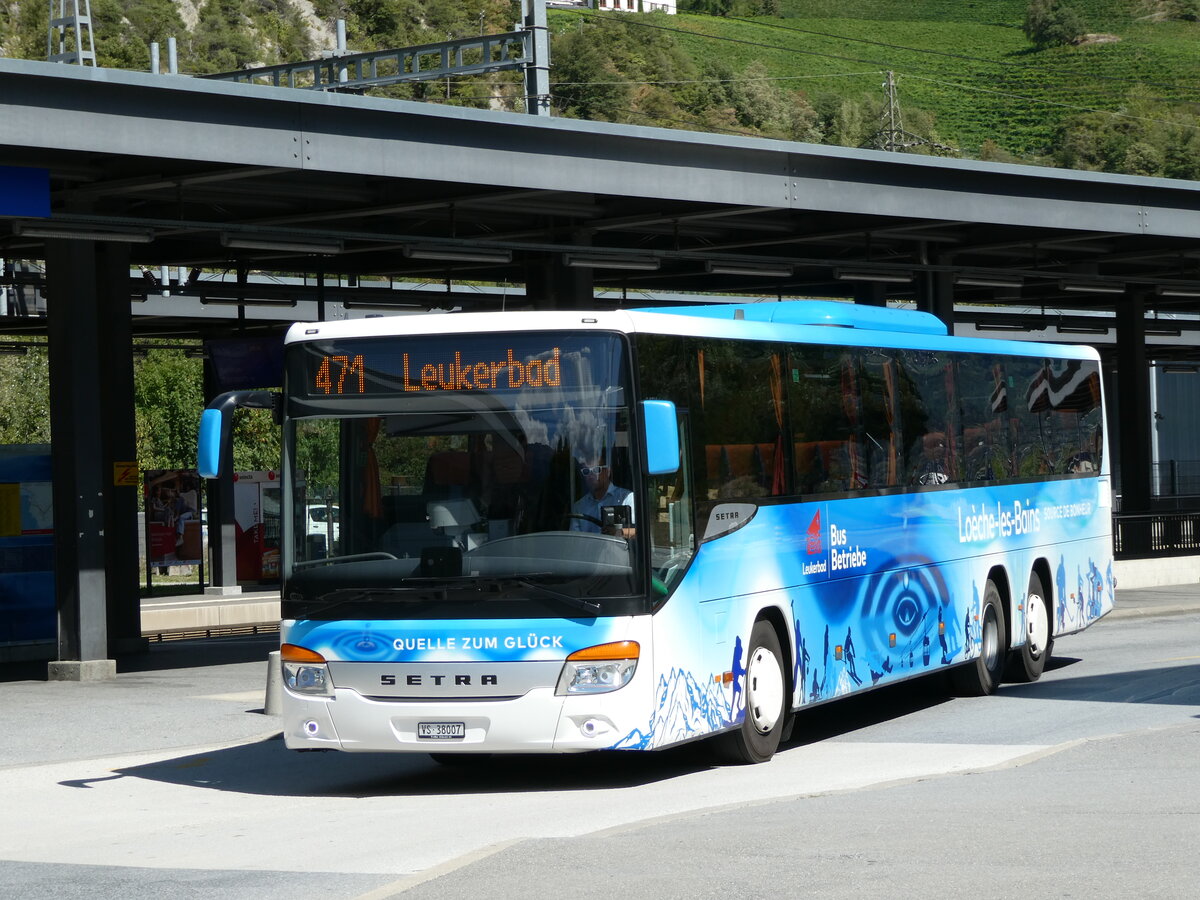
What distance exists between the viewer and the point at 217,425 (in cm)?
1047

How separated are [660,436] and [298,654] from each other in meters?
2.60

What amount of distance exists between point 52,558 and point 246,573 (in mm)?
12359

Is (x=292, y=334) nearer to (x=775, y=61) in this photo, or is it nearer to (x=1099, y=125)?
(x=1099, y=125)

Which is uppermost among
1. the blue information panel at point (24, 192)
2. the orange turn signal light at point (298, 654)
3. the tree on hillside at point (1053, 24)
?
the tree on hillside at point (1053, 24)

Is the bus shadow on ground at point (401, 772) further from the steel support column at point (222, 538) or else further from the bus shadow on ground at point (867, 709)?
the steel support column at point (222, 538)

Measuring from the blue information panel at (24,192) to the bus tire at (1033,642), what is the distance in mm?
9997

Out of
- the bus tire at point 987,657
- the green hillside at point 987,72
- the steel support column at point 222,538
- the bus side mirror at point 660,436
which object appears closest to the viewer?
the bus side mirror at point 660,436

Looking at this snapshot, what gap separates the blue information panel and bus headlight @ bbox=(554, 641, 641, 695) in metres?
8.67

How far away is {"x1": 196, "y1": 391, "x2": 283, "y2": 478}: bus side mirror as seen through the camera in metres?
10.5

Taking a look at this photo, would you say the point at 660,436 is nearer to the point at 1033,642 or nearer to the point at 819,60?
the point at 1033,642

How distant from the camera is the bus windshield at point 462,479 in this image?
399 inches

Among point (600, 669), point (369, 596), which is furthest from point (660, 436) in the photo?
point (369, 596)

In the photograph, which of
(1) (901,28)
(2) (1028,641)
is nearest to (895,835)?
(2) (1028,641)

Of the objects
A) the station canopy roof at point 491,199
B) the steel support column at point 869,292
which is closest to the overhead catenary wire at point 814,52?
the steel support column at point 869,292
